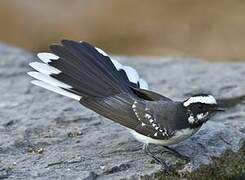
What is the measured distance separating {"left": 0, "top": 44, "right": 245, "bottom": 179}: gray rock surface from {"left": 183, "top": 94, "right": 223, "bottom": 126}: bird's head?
12.3 inches

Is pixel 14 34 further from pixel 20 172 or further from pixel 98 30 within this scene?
pixel 20 172

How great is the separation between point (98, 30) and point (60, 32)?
64 cm

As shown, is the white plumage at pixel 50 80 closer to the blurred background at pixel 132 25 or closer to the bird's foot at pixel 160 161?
the bird's foot at pixel 160 161

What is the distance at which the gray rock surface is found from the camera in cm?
464

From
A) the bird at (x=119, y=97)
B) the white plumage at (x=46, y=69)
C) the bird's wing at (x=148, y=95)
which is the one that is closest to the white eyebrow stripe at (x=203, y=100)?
the bird at (x=119, y=97)

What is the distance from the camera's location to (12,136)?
517 centimetres

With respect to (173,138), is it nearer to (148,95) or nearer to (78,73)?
(148,95)

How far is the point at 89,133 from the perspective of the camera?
5.28m

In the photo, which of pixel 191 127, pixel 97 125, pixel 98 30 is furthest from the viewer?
pixel 98 30

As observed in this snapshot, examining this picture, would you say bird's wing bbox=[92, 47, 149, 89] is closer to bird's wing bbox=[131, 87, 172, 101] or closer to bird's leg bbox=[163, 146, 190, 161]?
bird's wing bbox=[131, 87, 172, 101]

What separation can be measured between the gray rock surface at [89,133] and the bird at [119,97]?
21cm

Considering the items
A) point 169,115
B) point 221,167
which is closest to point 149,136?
point 169,115

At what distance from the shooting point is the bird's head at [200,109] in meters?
4.55

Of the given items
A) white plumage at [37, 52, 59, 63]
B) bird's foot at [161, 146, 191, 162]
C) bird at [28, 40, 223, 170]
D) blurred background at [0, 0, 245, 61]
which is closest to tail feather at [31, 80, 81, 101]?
bird at [28, 40, 223, 170]
